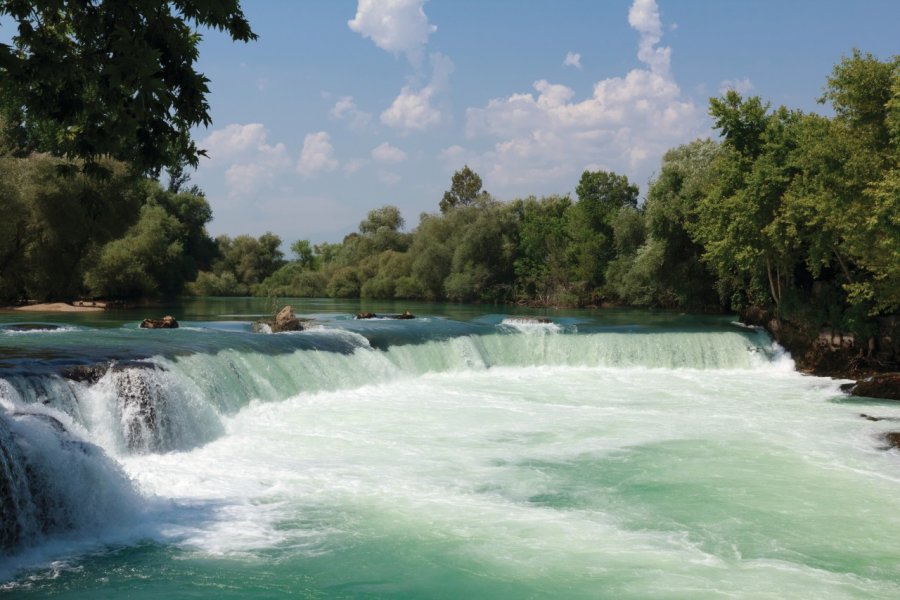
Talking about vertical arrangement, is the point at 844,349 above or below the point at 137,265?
below

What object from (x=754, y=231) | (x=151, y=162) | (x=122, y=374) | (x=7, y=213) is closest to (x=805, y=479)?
(x=151, y=162)

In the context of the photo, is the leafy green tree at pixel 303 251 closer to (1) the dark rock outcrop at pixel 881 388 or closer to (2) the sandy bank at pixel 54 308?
(2) the sandy bank at pixel 54 308

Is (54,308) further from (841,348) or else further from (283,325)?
(841,348)

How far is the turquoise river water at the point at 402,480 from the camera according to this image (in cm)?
704

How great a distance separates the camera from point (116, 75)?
571cm

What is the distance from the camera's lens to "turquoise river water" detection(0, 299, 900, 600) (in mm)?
7043

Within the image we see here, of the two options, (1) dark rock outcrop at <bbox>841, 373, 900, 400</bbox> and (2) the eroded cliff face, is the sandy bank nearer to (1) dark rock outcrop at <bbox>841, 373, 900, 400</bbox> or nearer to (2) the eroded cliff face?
(2) the eroded cliff face

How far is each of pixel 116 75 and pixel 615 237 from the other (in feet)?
129

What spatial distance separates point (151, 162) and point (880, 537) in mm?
8543

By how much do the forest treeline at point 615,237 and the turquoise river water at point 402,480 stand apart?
3351mm

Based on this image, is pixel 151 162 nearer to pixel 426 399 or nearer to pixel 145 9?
pixel 145 9

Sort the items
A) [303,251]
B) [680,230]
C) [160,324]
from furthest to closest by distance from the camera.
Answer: [303,251] < [680,230] < [160,324]

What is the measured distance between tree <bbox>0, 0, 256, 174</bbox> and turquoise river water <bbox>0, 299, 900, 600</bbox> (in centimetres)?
338

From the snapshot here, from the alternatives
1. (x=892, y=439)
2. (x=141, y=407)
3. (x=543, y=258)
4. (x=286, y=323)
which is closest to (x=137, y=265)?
(x=286, y=323)
